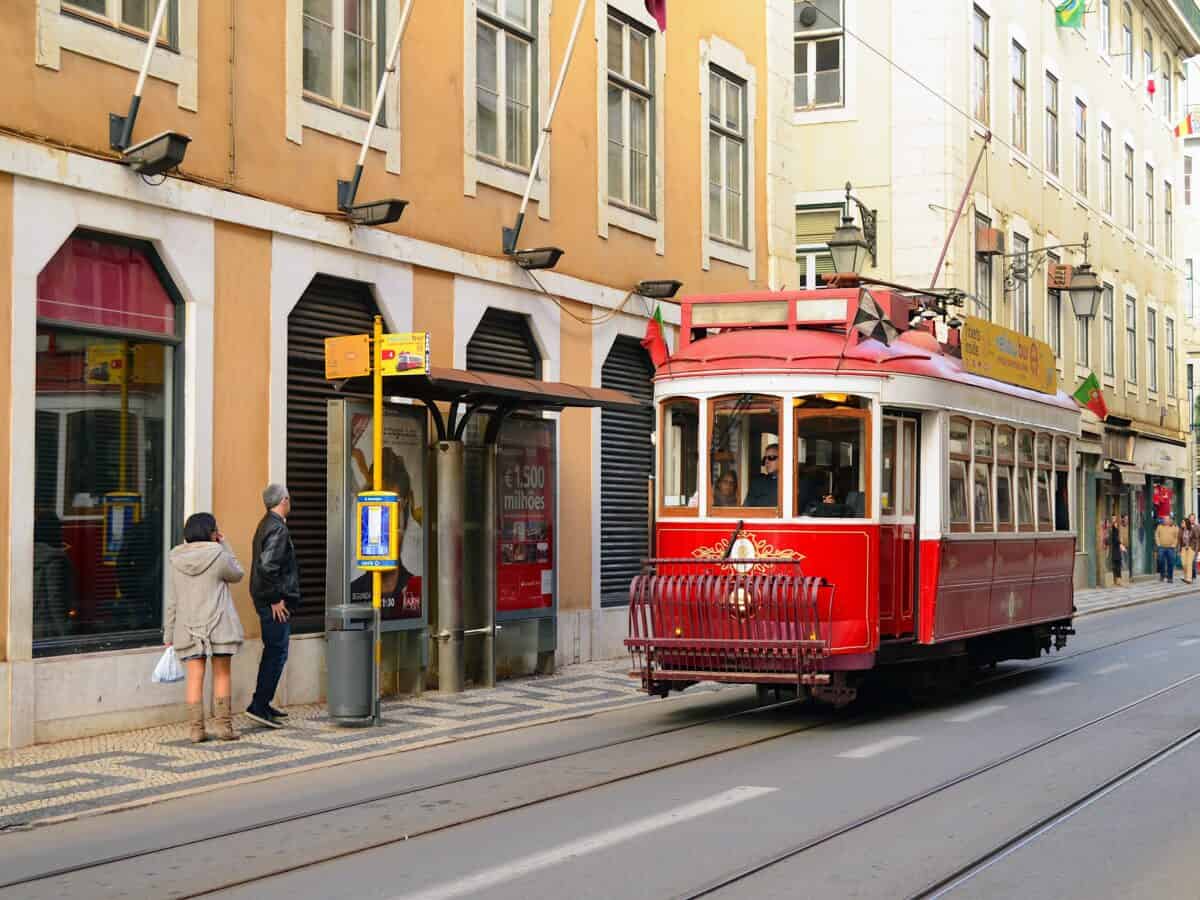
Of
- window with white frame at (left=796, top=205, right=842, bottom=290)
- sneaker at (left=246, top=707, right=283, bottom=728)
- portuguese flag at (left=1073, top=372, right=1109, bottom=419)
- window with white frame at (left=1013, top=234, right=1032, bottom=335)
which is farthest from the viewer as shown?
window with white frame at (left=1013, top=234, right=1032, bottom=335)

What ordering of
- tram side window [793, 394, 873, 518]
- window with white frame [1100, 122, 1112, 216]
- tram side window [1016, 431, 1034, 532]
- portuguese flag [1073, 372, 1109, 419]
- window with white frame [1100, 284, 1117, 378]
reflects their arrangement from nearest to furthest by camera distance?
tram side window [793, 394, 873, 518], tram side window [1016, 431, 1034, 532], portuguese flag [1073, 372, 1109, 419], window with white frame [1100, 284, 1117, 378], window with white frame [1100, 122, 1112, 216]

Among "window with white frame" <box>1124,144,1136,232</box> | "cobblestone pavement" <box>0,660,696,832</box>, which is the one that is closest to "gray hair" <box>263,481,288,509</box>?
"cobblestone pavement" <box>0,660,696,832</box>

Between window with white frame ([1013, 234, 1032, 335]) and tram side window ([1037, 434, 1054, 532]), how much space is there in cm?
1858

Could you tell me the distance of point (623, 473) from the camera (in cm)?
1959

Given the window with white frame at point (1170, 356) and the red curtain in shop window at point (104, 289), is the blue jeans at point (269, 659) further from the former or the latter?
the window with white frame at point (1170, 356)

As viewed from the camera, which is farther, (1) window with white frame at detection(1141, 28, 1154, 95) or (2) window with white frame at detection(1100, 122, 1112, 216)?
(1) window with white frame at detection(1141, 28, 1154, 95)

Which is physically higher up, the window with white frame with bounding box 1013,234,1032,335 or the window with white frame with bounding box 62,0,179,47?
the window with white frame with bounding box 1013,234,1032,335

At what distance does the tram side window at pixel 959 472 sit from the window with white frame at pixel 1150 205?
1424 inches

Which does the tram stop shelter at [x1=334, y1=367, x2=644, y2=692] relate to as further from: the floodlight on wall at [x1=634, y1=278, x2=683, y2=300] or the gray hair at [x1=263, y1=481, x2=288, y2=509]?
the floodlight on wall at [x1=634, y1=278, x2=683, y2=300]

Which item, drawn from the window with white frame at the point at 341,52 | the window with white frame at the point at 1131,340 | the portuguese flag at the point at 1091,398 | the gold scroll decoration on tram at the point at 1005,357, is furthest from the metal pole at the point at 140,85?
the window with white frame at the point at 1131,340

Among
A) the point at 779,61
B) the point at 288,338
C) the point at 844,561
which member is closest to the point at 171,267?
the point at 288,338

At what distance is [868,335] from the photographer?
1330 centimetres

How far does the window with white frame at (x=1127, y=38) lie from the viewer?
44.4 metres

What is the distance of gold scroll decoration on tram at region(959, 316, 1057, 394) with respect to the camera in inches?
573
